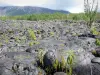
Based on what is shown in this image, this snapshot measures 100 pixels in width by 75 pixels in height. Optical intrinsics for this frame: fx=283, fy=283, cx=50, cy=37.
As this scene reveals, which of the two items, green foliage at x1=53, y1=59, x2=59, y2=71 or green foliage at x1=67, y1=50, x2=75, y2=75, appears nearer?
green foliage at x1=67, y1=50, x2=75, y2=75

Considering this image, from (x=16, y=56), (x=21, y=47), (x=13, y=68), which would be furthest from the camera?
(x=21, y=47)

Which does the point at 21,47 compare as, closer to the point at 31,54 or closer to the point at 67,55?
the point at 31,54

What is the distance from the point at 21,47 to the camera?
53.0ft

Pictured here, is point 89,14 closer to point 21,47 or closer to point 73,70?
point 21,47

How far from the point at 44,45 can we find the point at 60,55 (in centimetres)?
288

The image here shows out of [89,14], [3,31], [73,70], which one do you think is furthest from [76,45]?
[89,14]

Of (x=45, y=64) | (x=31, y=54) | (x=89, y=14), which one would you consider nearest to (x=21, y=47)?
(x=31, y=54)

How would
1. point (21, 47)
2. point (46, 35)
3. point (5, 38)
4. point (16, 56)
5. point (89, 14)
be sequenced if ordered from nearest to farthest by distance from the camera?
point (16, 56) → point (21, 47) → point (5, 38) → point (46, 35) → point (89, 14)

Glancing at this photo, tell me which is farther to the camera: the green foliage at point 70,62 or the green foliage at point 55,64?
the green foliage at point 55,64

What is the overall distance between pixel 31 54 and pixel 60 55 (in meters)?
1.72

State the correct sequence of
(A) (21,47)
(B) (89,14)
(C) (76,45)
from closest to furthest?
(C) (76,45) < (A) (21,47) < (B) (89,14)

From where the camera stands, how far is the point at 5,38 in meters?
18.7

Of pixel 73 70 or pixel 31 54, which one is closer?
pixel 73 70

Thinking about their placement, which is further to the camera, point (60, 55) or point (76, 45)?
point (76, 45)
